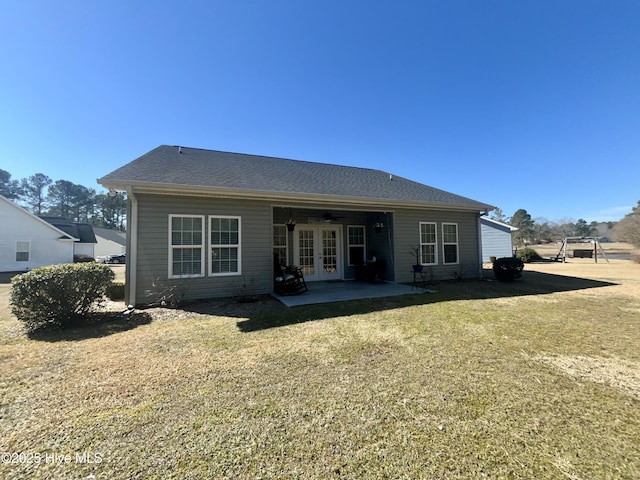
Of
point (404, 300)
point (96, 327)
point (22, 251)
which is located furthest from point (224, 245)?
point (22, 251)

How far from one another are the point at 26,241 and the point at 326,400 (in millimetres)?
26474

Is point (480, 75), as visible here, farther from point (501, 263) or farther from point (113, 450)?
point (113, 450)

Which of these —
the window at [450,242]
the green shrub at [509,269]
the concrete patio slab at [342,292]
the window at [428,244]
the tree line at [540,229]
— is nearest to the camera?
the concrete patio slab at [342,292]

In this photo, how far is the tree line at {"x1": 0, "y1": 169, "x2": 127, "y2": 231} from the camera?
159 feet

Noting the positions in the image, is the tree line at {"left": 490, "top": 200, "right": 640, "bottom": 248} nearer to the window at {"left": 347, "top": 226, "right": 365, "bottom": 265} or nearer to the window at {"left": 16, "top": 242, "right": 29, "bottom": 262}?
the window at {"left": 347, "top": 226, "right": 365, "bottom": 265}

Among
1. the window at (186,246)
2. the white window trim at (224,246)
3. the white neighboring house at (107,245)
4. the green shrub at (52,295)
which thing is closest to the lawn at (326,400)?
the green shrub at (52,295)

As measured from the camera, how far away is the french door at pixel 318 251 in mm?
9625

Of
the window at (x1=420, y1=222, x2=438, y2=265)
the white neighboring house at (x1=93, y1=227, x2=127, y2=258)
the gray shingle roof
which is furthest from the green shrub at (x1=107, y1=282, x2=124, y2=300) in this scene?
the white neighboring house at (x1=93, y1=227, x2=127, y2=258)

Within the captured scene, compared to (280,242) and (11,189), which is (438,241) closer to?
(280,242)

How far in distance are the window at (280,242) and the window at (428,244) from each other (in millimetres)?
4920

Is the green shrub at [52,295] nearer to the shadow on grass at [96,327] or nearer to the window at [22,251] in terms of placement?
the shadow on grass at [96,327]

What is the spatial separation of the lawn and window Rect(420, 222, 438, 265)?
187 inches

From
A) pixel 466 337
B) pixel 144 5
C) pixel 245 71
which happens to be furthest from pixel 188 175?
pixel 466 337

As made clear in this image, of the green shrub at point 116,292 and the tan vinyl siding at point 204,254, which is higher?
the tan vinyl siding at point 204,254
